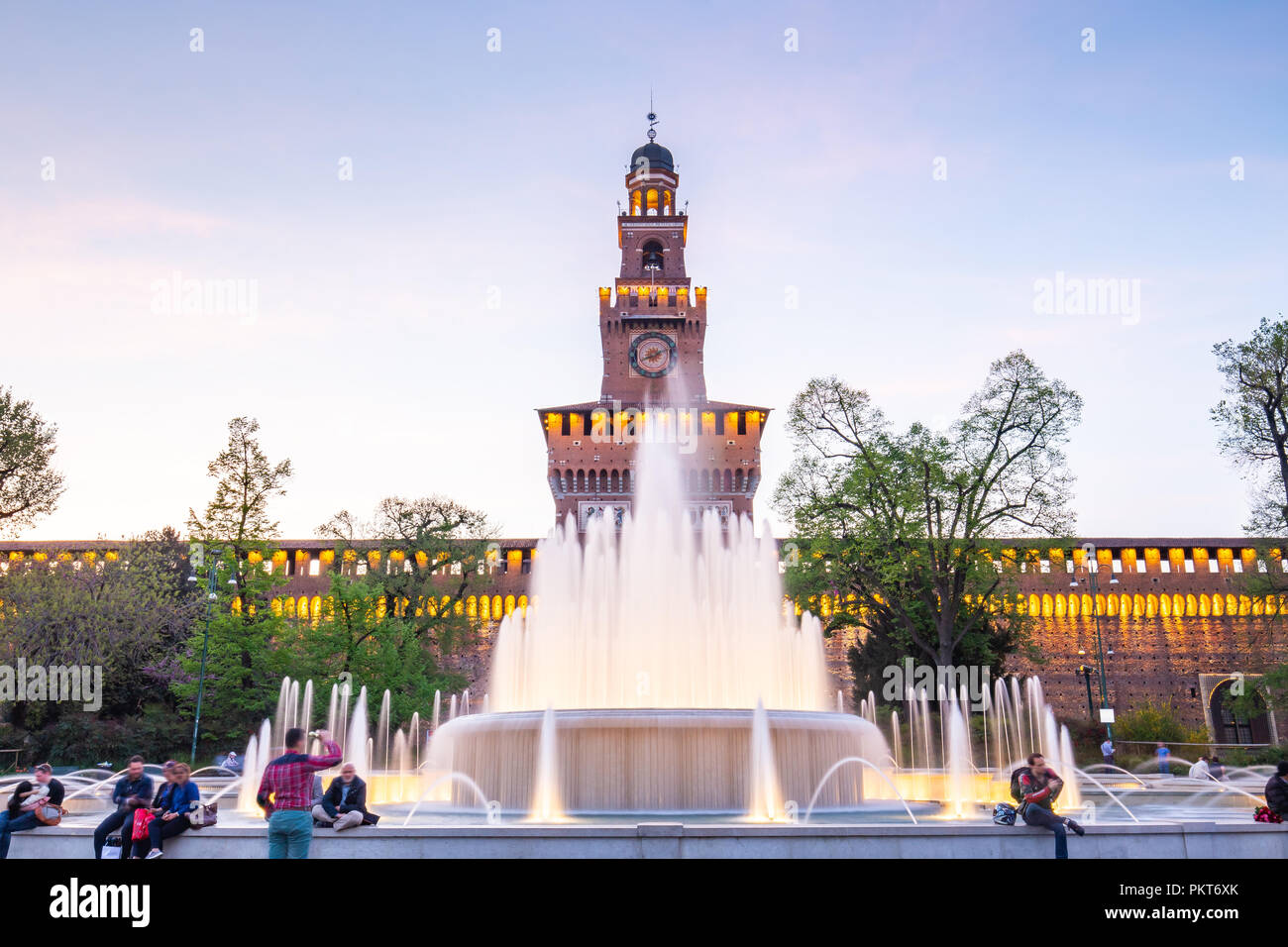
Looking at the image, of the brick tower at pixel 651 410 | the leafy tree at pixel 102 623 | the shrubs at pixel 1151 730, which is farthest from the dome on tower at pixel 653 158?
the shrubs at pixel 1151 730

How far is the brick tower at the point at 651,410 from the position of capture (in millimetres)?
49531

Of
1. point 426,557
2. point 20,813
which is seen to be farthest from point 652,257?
point 20,813

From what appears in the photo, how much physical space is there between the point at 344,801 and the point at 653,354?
4473cm

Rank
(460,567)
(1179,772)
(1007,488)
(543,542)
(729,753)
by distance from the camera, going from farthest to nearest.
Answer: (460,567)
(1007,488)
(1179,772)
(543,542)
(729,753)

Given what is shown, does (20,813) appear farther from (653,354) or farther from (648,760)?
(653,354)

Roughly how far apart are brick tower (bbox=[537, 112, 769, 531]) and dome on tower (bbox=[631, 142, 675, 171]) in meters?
1.07

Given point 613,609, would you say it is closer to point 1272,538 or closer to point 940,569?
point 940,569

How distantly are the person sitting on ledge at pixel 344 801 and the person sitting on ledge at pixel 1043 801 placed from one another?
18.6ft

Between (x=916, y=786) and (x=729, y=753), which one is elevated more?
(x=729, y=753)

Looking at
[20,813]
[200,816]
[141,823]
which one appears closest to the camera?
[141,823]

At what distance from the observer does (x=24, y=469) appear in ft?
103
